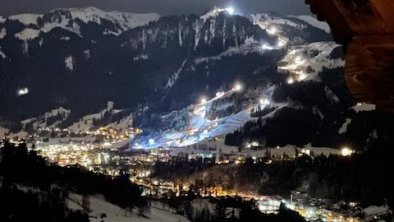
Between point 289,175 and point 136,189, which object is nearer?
point 136,189

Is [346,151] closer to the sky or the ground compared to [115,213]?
closer to the sky

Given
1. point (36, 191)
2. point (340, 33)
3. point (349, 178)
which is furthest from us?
point (349, 178)

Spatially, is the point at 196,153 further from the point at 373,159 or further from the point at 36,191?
the point at 36,191

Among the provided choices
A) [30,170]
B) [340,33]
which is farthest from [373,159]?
[340,33]

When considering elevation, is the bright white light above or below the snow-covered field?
above

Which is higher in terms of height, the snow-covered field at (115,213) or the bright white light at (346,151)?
the bright white light at (346,151)

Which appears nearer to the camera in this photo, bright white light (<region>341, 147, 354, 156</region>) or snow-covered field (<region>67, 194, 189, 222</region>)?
snow-covered field (<region>67, 194, 189, 222</region>)

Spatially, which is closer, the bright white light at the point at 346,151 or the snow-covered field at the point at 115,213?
the snow-covered field at the point at 115,213

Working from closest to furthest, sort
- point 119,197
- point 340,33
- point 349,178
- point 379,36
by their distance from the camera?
1. point 379,36
2. point 340,33
3. point 119,197
4. point 349,178

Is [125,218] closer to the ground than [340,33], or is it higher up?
closer to the ground

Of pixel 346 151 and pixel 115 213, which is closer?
pixel 115 213

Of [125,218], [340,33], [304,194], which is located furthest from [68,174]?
[340,33]
